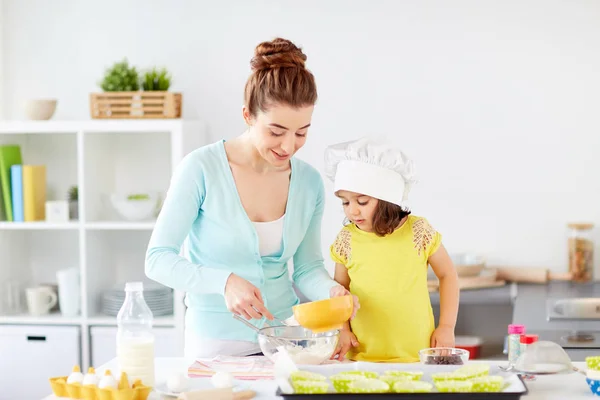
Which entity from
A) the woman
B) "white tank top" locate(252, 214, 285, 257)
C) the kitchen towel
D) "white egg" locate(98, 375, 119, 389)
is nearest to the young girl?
the woman

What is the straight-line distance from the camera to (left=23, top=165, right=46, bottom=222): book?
12.9 feet

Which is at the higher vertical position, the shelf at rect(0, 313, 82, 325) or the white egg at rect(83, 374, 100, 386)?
the white egg at rect(83, 374, 100, 386)

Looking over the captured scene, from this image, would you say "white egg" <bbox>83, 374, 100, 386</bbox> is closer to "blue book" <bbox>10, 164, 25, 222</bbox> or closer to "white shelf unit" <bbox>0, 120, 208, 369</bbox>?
"white shelf unit" <bbox>0, 120, 208, 369</bbox>

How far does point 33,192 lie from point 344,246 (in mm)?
1944

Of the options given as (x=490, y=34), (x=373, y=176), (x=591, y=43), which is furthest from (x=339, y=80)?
(x=373, y=176)

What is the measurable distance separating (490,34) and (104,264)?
203cm

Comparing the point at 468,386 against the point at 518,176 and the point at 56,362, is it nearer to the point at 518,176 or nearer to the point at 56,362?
the point at 518,176

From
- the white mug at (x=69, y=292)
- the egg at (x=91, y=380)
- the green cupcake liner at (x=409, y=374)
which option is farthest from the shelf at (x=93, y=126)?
the green cupcake liner at (x=409, y=374)

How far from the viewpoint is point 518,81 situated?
3.86 m

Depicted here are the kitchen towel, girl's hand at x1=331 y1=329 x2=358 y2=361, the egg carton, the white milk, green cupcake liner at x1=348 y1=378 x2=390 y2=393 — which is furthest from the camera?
girl's hand at x1=331 y1=329 x2=358 y2=361

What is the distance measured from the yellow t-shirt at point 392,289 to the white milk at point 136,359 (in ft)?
2.27

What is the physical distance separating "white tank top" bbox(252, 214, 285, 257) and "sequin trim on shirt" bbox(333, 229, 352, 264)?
0.23 meters

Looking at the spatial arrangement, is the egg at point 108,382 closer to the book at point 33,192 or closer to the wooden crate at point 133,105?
the wooden crate at point 133,105

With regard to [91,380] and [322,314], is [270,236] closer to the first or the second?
[322,314]
